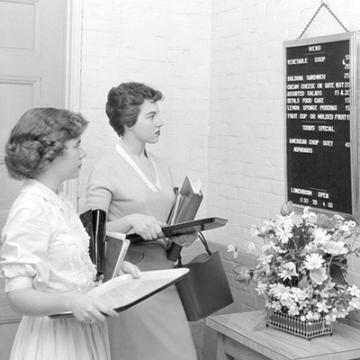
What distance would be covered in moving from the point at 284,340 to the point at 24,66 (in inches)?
78.6

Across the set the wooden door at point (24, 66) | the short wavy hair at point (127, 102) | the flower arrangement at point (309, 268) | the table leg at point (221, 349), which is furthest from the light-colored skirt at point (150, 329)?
the wooden door at point (24, 66)

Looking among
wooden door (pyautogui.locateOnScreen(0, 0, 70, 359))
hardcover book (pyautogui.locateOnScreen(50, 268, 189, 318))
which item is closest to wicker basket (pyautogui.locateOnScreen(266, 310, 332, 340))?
hardcover book (pyautogui.locateOnScreen(50, 268, 189, 318))

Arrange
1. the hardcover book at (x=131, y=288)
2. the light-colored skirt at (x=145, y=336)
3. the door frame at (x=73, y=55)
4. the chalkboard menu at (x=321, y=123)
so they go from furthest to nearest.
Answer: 1. the door frame at (x=73, y=55)
2. the chalkboard menu at (x=321, y=123)
3. the light-colored skirt at (x=145, y=336)
4. the hardcover book at (x=131, y=288)

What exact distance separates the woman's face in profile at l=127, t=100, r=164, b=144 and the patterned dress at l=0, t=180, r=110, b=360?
0.86 metres

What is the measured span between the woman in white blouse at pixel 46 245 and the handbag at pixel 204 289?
0.77m

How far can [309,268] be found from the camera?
264cm

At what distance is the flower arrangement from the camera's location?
2.69 m

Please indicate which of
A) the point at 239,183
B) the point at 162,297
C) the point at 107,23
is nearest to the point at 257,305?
the point at 239,183

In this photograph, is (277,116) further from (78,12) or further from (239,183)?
(78,12)

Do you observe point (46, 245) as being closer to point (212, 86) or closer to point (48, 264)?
point (48, 264)

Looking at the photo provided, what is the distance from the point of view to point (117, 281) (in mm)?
2127

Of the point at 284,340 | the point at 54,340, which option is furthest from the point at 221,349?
the point at 54,340

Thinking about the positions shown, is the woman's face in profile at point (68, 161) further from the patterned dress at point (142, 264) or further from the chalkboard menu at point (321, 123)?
the chalkboard menu at point (321, 123)

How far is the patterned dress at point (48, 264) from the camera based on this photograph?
1939mm
